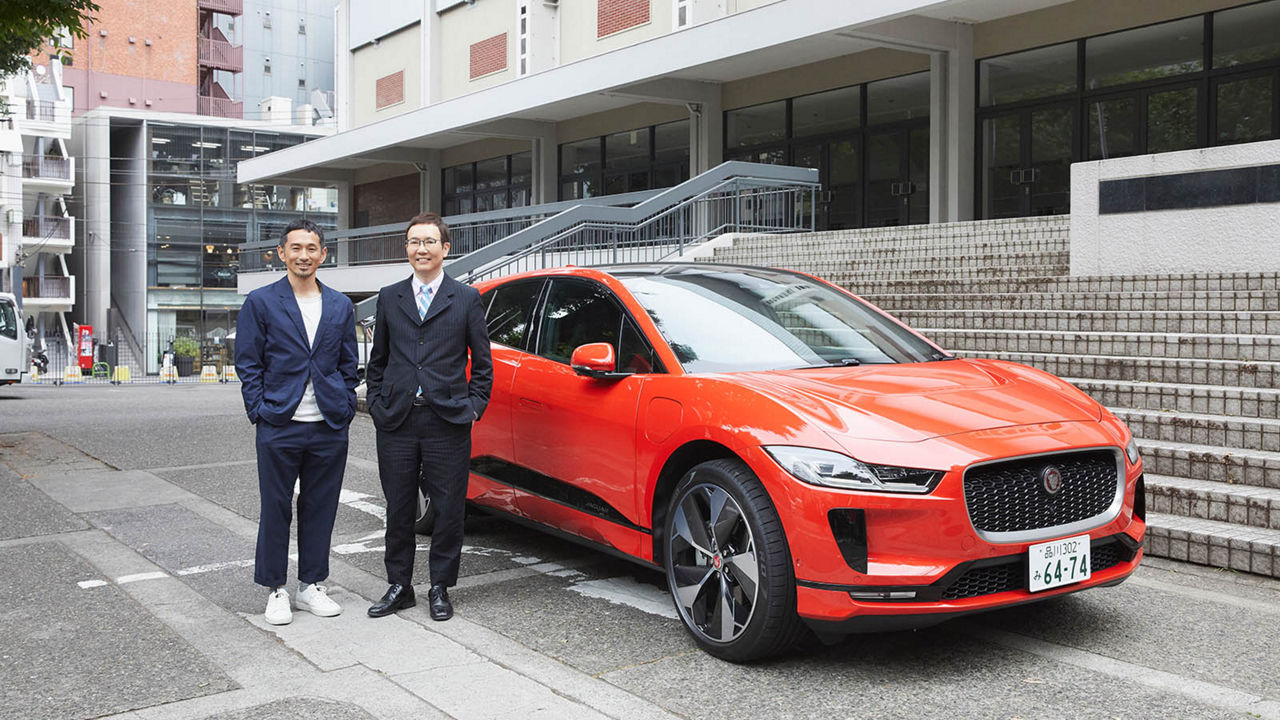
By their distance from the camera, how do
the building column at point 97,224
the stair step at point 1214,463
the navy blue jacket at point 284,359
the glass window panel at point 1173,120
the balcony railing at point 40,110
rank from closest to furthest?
1. the navy blue jacket at point 284,359
2. the stair step at point 1214,463
3. the glass window panel at point 1173,120
4. the balcony railing at point 40,110
5. the building column at point 97,224

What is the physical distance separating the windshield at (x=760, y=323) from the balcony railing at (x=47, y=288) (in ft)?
177

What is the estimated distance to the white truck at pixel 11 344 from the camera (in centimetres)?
2212

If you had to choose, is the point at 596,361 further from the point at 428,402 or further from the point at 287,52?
the point at 287,52

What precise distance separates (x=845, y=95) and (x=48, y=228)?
4546cm

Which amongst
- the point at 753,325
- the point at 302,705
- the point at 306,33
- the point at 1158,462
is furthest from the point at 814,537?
the point at 306,33

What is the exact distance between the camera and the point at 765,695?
3.94 metres

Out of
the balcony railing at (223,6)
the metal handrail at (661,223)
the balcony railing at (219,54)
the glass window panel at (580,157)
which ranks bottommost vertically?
the metal handrail at (661,223)

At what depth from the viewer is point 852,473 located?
12.8 ft

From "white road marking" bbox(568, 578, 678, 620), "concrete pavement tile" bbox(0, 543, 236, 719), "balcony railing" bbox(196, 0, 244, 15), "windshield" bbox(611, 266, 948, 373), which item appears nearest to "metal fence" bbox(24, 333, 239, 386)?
"balcony railing" bbox(196, 0, 244, 15)

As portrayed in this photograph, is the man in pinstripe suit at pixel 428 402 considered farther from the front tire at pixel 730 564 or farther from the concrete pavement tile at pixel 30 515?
the concrete pavement tile at pixel 30 515

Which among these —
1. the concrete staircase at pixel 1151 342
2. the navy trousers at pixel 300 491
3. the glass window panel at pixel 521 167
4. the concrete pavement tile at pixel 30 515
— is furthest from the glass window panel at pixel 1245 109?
the glass window panel at pixel 521 167

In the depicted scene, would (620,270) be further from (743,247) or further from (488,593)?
(743,247)

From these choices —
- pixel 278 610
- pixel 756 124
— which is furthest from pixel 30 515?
pixel 756 124

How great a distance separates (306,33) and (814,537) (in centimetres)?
7484
